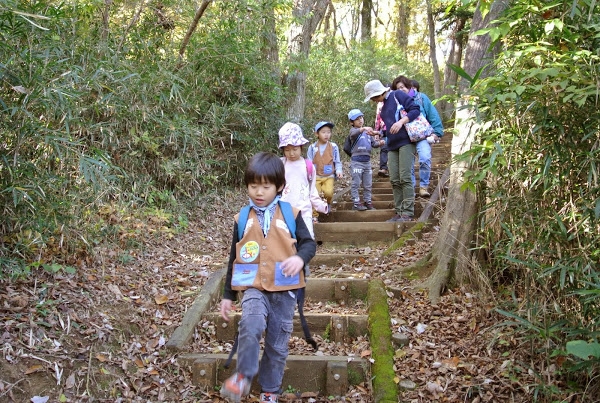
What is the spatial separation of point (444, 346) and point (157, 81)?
4.44 metres

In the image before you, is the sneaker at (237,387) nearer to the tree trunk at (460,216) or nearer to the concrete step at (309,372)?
the concrete step at (309,372)

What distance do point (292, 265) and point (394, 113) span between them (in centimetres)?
440

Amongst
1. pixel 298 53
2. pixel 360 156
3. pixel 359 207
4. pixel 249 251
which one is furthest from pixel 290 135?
pixel 298 53

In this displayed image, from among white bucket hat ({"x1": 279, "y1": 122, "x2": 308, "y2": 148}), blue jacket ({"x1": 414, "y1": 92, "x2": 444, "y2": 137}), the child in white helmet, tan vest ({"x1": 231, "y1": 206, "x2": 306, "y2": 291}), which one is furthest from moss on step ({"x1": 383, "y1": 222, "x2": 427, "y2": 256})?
tan vest ({"x1": 231, "y1": 206, "x2": 306, "y2": 291})

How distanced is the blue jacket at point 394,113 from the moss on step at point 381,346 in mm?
2682

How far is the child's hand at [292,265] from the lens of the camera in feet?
9.29

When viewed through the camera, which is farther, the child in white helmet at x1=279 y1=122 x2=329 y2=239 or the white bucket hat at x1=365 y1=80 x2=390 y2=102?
the white bucket hat at x1=365 y1=80 x2=390 y2=102

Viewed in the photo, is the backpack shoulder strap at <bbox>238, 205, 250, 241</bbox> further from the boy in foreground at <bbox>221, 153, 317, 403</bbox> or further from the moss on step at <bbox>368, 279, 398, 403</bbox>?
the moss on step at <bbox>368, 279, 398, 403</bbox>

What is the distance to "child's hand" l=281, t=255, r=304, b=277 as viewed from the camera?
2.83 m

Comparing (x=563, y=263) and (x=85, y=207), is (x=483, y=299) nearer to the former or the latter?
(x=563, y=263)

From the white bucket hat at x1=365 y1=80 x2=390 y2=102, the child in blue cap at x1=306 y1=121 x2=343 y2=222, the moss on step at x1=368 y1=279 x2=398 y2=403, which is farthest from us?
the child in blue cap at x1=306 y1=121 x2=343 y2=222

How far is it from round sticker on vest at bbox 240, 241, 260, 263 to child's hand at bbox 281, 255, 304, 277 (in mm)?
230

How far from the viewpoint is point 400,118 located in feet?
22.1

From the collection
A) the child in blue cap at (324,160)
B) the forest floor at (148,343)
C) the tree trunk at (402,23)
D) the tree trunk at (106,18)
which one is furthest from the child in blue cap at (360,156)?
the tree trunk at (402,23)
